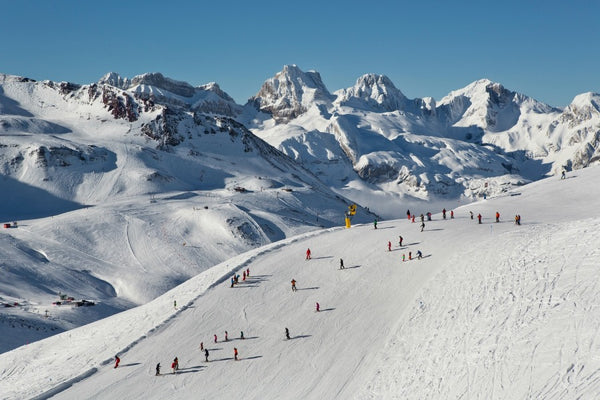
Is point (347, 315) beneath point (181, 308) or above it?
beneath

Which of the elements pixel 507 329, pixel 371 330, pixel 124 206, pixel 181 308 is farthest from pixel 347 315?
pixel 124 206

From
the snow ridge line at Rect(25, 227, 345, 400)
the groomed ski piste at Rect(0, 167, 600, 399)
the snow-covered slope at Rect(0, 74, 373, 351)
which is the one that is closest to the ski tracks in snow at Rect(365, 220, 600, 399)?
the groomed ski piste at Rect(0, 167, 600, 399)

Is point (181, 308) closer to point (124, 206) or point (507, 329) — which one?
point (507, 329)

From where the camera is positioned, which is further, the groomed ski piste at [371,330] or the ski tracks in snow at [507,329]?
the groomed ski piste at [371,330]

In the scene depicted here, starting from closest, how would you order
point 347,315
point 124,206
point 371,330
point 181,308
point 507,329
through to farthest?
point 507,329 → point 371,330 → point 347,315 → point 181,308 → point 124,206

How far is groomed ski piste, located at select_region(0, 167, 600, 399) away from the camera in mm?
28109

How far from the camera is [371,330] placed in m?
38.1

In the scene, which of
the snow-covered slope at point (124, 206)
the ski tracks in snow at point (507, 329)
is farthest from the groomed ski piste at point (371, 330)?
the snow-covered slope at point (124, 206)

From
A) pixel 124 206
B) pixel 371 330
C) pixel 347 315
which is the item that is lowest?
pixel 371 330

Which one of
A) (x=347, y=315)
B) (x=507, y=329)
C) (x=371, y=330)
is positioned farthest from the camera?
(x=347, y=315)

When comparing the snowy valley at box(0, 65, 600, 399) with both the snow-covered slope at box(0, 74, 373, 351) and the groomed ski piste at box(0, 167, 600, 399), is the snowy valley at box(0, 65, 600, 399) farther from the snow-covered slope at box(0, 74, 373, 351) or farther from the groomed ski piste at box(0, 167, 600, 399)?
the snow-covered slope at box(0, 74, 373, 351)

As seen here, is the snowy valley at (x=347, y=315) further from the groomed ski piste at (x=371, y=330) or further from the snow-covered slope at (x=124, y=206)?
the snow-covered slope at (x=124, y=206)

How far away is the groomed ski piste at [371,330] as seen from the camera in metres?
28.1

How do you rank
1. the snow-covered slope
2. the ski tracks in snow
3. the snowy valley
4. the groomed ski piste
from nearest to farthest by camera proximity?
the ski tracks in snow → the groomed ski piste → the snowy valley → the snow-covered slope
